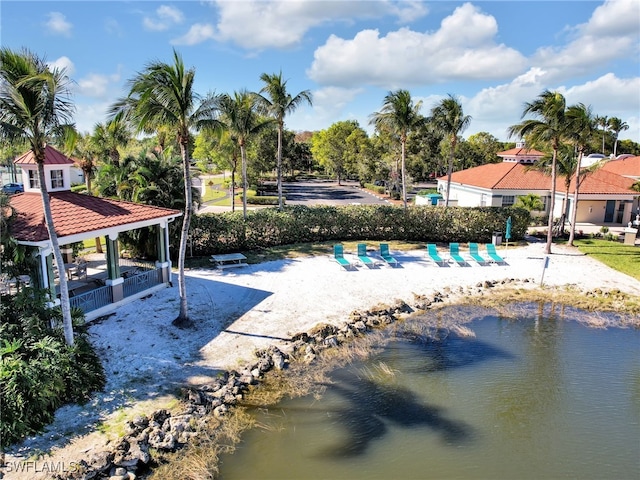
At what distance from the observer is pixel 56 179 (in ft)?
52.7

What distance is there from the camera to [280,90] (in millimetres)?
26391

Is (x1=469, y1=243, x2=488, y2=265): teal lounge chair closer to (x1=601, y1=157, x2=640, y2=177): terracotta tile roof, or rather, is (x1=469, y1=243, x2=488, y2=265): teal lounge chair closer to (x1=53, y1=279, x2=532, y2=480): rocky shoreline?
(x1=53, y1=279, x2=532, y2=480): rocky shoreline

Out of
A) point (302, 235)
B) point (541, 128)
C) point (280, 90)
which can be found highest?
point (280, 90)

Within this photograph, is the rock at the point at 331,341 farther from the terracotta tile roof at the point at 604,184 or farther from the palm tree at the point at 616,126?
the palm tree at the point at 616,126

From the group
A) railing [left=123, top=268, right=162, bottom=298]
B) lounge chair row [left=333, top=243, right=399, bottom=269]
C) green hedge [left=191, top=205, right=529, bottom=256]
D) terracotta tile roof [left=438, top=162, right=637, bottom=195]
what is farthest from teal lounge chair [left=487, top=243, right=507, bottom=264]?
railing [left=123, top=268, right=162, bottom=298]

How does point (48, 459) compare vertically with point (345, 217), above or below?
below

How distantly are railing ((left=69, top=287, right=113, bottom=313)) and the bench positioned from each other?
6561 millimetres

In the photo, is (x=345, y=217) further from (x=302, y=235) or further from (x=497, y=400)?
(x=497, y=400)

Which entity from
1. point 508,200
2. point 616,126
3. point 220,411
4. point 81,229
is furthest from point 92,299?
point 616,126

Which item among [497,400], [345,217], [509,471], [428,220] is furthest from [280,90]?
[509,471]

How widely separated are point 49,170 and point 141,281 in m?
5.04

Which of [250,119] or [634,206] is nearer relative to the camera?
[250,119]

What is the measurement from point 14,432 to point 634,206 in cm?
4320

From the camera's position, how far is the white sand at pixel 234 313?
34.4 feet
